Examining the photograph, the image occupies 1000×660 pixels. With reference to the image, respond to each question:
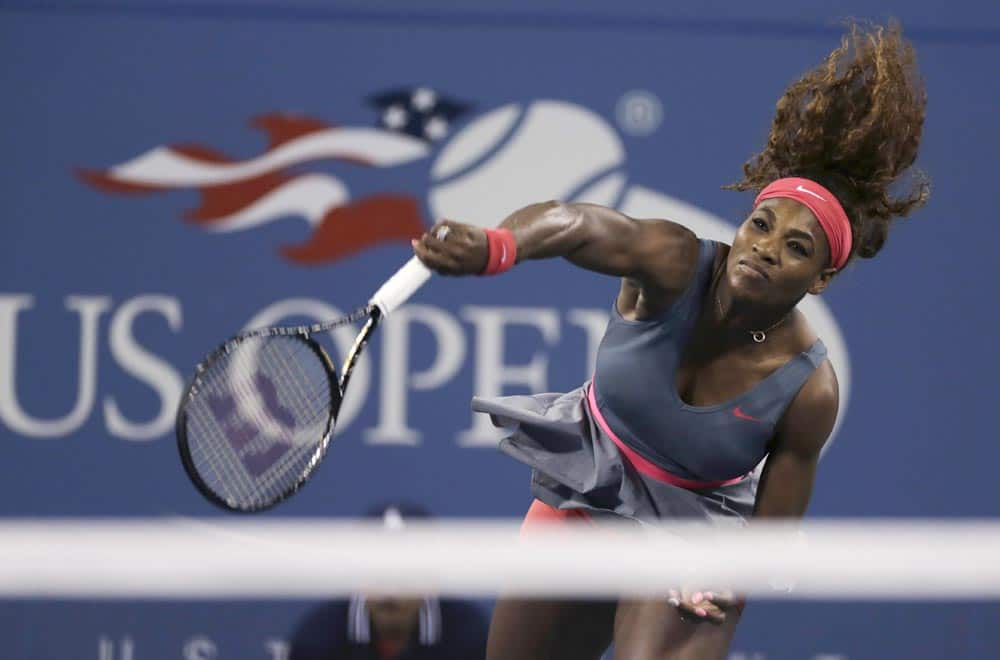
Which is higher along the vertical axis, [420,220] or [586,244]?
[586,244]

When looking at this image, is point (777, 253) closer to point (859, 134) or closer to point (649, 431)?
point (859, 134)

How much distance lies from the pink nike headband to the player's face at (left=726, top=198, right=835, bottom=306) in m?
0.01

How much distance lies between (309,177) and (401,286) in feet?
7.59

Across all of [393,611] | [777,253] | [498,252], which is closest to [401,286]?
[498,252]

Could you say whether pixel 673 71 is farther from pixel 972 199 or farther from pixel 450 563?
pixel 450 563

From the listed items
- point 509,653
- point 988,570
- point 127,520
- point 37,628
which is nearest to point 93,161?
point 127,520

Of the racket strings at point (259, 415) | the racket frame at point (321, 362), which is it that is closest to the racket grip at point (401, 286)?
the racket frame at point (321, 362)

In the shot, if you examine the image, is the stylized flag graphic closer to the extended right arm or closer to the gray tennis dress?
the gray tennis dress

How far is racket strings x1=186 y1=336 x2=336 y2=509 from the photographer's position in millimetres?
2467

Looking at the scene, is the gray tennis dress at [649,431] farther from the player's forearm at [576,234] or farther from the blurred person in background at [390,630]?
the blurred person in background at [390,630]

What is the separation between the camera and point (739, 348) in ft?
8.38

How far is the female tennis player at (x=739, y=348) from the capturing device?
7.91ft

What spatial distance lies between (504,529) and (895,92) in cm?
218

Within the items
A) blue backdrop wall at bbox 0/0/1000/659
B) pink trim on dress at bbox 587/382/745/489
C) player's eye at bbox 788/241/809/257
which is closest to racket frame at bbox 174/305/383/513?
pink trim on dress at bbox 587/382/745/489
